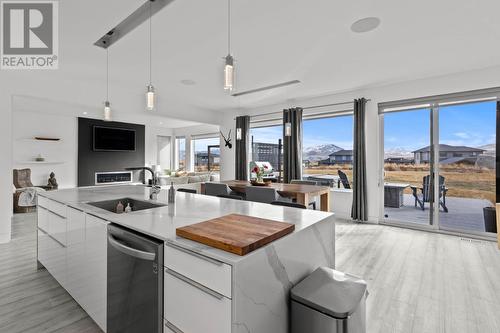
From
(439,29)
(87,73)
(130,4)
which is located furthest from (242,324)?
(87,73)

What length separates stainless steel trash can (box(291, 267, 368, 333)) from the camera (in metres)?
1.17

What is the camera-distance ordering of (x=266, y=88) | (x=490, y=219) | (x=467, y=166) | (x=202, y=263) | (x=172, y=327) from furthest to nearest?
1. (x=266, y=88)
2. (x=467, y=166)
3. (x=490, y=219)
4. (x=172, y=327)
5. (x=202, y=263)

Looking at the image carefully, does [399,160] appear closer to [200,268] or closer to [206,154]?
[200,268]

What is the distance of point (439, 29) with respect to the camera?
2670 mm

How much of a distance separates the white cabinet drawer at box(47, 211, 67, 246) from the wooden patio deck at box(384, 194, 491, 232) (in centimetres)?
516

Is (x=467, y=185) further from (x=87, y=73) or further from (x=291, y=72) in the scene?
A: (x=87, y=73)

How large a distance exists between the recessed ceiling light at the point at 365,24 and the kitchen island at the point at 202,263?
210 cm

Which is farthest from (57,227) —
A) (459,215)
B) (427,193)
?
(459,215)

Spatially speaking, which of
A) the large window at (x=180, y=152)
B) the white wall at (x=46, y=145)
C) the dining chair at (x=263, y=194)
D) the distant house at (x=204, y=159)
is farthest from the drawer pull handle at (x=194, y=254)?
the large window at (x=180, y=152)

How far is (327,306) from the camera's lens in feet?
3.91

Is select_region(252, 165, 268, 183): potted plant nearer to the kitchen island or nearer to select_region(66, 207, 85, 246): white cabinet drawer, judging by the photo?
the kitchen island

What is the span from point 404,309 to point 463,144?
136 inches

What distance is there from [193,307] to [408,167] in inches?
191

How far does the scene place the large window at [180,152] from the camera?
34.3ft
